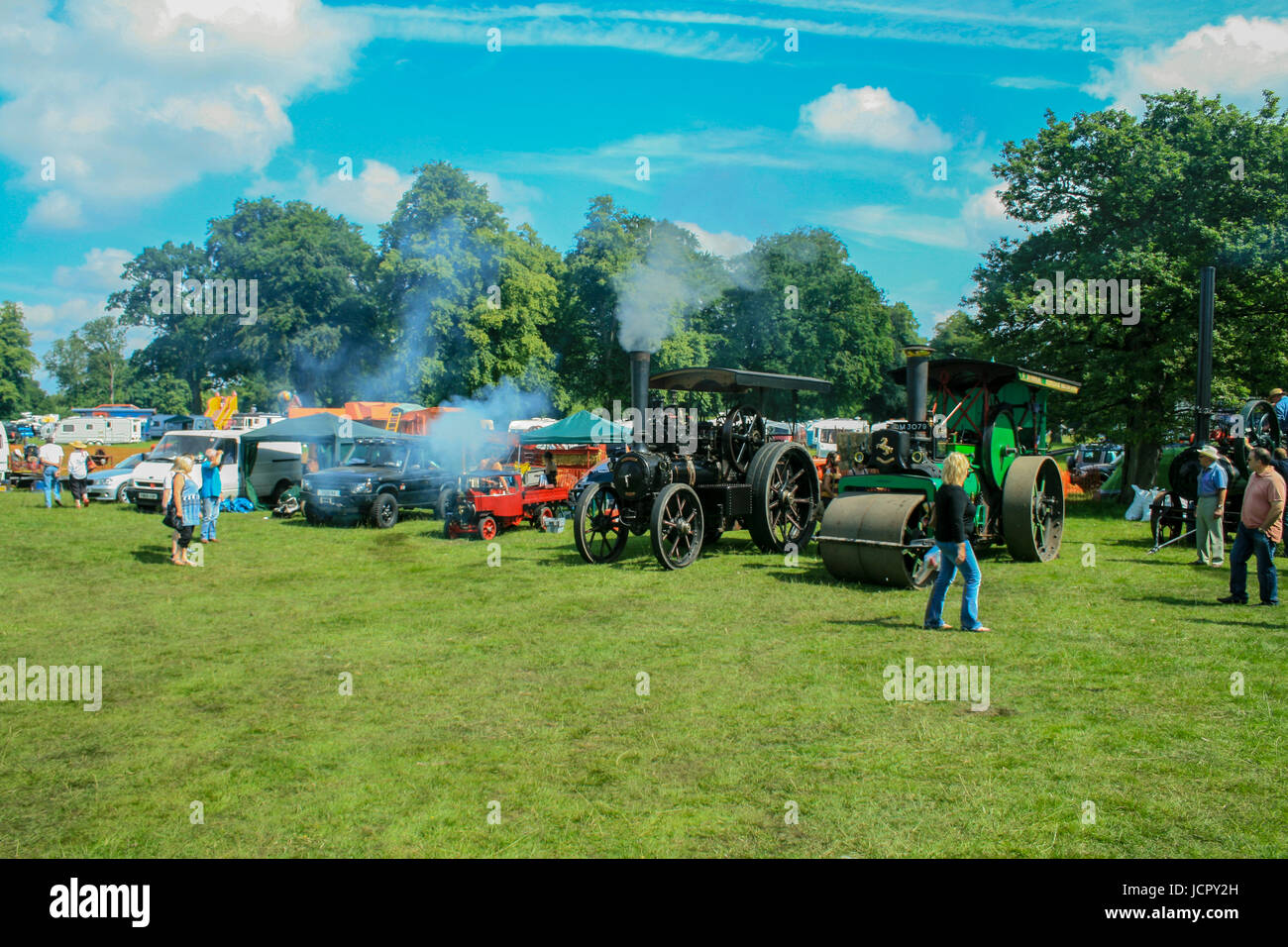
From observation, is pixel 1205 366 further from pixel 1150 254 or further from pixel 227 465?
pixel 227 465

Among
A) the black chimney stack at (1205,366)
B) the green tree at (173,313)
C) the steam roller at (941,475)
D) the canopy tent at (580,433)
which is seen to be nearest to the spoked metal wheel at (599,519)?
the steam roller at (941,475)

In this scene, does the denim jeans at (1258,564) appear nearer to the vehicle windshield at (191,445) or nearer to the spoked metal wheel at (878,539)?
the spoked metal wheel at (878,539)

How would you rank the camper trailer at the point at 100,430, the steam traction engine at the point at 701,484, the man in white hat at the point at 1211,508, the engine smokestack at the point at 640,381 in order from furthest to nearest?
the camper trailer at the point at 100,430
the steam traction engine at the point at 701,484
the engine smokestack at the point at 640,381
the man in white hat at the point at 1211,508

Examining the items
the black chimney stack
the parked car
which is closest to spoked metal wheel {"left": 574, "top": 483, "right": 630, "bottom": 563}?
the black chimney stack

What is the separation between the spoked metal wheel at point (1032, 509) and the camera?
37.7 feet

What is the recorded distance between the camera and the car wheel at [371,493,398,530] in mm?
17500

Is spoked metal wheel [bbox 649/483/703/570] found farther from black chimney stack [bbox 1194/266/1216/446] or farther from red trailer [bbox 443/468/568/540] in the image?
black chimney stack [bbox 1194/266/1216/446]

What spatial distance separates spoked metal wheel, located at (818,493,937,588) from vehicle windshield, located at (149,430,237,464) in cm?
1662

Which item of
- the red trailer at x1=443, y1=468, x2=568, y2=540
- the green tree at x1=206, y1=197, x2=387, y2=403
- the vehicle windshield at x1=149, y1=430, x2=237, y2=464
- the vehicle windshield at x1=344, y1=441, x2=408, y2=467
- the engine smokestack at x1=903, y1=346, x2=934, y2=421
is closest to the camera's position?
the engine smokestack at x1=903, y1=346, x2=934, y2=421

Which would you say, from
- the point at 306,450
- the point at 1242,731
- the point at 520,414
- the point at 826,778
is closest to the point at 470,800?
the point at 826,778

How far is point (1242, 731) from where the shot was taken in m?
5.19

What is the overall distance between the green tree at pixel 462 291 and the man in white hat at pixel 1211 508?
27.7 metres
